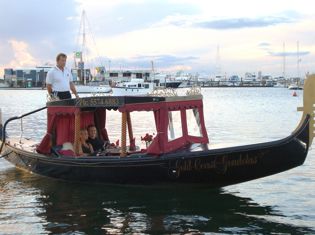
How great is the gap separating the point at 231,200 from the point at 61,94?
16.7 ft

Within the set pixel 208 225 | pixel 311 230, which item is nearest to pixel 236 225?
pixel 208 225

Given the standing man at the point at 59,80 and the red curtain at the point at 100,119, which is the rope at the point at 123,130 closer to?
the standing man at the point at 59,80

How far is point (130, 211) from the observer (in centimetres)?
1077

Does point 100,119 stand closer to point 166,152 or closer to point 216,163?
point 166,152

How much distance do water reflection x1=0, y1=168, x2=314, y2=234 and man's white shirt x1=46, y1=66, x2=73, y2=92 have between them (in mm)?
2454

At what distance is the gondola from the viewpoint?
10617mm

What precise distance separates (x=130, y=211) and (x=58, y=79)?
13.8 ft

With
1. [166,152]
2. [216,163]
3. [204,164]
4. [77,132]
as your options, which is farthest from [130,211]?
[77,132]

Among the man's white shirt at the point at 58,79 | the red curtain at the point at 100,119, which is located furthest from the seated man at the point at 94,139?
the man's white shirt at the point at 58,79

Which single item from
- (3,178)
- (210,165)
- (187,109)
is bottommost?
(3,178)

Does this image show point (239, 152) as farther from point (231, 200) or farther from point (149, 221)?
point (149, 221)

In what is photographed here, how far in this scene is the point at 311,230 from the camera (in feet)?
31.0

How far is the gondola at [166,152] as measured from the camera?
34.8 ft

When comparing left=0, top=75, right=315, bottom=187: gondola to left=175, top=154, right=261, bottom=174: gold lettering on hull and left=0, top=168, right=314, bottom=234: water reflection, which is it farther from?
left=0, top=168, right=314, bottom=234: water reflection
